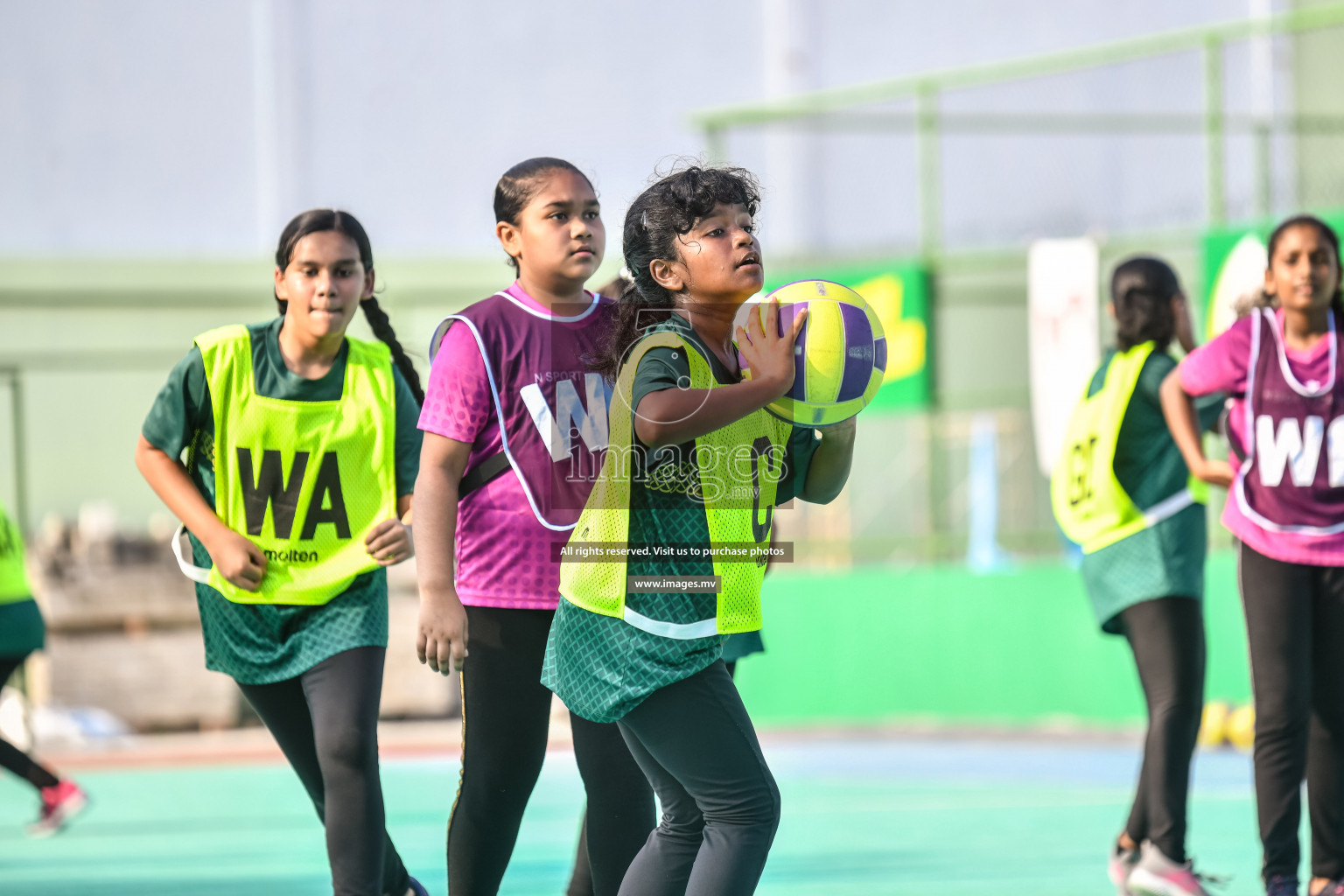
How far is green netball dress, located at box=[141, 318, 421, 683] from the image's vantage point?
4.43 meters

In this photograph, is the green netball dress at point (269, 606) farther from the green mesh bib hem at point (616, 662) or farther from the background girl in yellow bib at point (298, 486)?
the green mesh bib hem at point (616, 662)

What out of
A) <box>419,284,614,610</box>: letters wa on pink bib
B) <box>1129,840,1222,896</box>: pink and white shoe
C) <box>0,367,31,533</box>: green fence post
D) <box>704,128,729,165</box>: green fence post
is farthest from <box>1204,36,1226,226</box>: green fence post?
<box>0,367,31,533</box>: green fence post

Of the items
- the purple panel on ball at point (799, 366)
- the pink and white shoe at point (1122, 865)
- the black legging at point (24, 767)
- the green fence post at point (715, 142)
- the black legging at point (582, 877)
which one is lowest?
the black legging at point (24, 767)

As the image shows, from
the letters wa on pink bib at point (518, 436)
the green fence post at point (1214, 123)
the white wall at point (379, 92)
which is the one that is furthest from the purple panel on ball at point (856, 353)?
the white wall at point (379, 92)

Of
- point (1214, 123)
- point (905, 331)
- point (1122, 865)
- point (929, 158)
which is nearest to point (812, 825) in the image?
point (1122, 865)

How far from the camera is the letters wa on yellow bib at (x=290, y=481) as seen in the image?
14.8ft

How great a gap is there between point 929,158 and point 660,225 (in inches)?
387

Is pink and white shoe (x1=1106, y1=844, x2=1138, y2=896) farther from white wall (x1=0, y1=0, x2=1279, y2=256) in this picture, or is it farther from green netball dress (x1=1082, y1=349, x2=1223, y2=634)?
white wall (x1=0, y1=0, x2=1279, y2=256)

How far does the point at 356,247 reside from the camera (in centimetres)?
464

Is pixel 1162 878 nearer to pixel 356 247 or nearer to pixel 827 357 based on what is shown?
pixel 827 357

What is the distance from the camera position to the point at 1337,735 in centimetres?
511

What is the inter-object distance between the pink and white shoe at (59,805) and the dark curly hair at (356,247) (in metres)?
3.72

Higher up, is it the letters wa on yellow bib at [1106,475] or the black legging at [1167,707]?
the letters wa on yellow bib at [1106,475]

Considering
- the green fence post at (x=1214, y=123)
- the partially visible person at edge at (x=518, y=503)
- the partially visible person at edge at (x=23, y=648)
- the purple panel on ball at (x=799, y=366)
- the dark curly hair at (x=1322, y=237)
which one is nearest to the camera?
the purple panel on ball at (x=799, y=366)
